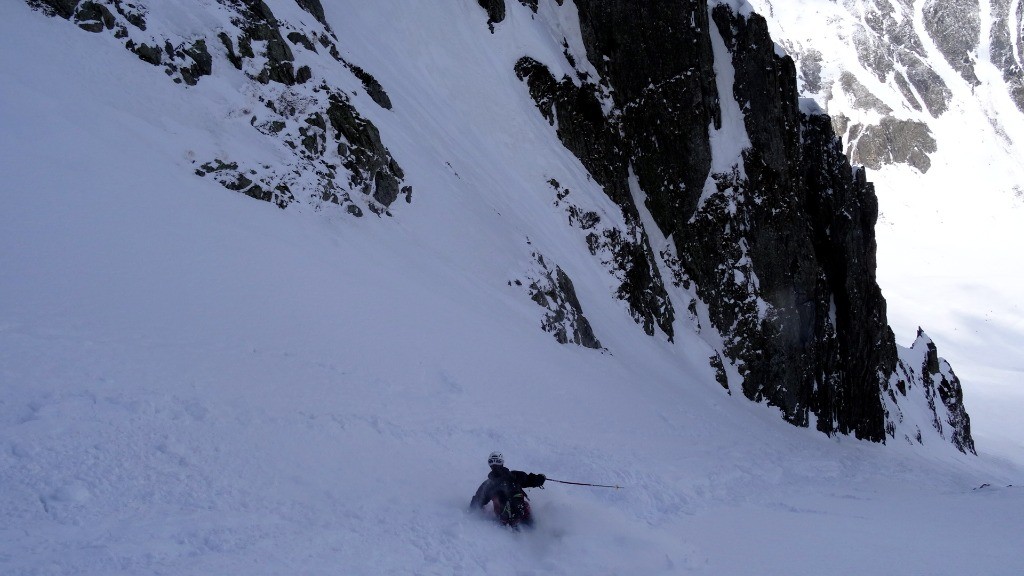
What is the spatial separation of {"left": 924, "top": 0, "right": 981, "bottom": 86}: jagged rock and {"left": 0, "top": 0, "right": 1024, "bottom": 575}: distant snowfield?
115508mm

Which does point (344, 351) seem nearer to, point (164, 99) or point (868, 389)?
point (164, 99)

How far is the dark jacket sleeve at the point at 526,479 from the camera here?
801cm

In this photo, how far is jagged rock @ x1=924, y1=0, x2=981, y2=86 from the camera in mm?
106887

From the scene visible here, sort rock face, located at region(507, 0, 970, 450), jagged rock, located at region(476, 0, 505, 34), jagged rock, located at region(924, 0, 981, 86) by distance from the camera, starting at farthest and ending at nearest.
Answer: jagged rock, located at region(924, 0, 981, 86)
jagged rock, located at region(476, 0, 505, 34)
rock face, located at region(507, 0, 970, 450)

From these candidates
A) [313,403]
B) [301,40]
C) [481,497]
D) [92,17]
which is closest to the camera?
[481,497]

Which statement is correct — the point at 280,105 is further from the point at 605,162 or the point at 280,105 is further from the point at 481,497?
the point at 605,162

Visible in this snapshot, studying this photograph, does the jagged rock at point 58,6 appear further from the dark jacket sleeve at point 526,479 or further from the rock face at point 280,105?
the dark jacket sleeve at point 526,479

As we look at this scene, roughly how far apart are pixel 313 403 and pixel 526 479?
355 centimetres

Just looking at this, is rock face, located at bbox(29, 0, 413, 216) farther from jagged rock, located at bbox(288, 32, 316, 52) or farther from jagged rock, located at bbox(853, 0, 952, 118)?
jagged rock, located at bbox(853, 0, 952, 118)

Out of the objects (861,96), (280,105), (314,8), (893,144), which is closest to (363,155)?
(280,105)

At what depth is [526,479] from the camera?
822 centimetres

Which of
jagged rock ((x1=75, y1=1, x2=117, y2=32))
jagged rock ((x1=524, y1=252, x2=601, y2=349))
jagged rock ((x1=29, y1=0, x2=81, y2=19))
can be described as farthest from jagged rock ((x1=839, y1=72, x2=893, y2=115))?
jagged rock ((x1=29, y1=0, x2=81, y2=19))

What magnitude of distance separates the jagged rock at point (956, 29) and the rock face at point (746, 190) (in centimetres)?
10190

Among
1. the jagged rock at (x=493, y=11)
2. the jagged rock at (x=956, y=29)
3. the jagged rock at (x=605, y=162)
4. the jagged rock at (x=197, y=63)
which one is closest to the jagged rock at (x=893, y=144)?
the jagged rock at (x=956, y=29)
